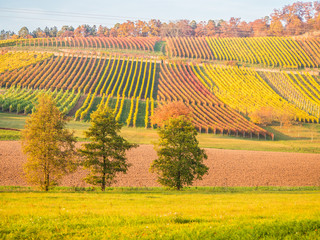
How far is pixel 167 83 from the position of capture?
89.1 m

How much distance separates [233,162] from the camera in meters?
38.5

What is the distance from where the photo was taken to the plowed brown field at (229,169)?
2882 cm

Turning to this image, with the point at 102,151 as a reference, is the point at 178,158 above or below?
below

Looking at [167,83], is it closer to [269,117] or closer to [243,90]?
[243,90]

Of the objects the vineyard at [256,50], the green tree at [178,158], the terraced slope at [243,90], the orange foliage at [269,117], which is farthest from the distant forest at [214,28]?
the green tree at [178,158]

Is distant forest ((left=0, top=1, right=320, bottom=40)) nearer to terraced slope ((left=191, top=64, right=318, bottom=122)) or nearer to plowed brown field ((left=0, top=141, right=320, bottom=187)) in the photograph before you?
terraced slope ((left=191, top=64, right=318, bottom=122))

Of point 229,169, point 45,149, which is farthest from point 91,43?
point 45,149

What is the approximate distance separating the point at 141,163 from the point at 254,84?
65177 millimetres

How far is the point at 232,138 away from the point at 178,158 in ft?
109

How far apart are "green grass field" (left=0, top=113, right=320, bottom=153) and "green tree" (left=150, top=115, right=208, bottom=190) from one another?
2226cm

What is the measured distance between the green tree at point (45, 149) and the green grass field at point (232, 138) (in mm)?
22576

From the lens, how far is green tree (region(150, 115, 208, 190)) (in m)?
24.9

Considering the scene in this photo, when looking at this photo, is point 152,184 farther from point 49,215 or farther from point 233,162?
point 49,215

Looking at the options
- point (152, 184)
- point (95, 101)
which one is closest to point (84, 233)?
point (152, 184)
